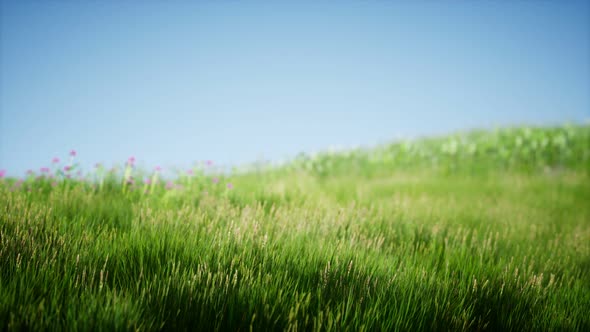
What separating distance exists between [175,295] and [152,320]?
0.76ft

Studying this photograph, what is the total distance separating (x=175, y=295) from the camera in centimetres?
220

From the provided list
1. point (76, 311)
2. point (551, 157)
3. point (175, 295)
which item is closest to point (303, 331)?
point (175, 295)

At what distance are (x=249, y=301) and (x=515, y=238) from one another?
4.23 m

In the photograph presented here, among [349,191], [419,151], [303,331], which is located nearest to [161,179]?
[349,191]

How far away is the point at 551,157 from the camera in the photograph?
13992 millimetres

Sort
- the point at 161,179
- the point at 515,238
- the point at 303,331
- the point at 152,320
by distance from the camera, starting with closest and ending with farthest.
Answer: the point at 152,320
the point at 303,331
the point at 515,238
the point at 161,179

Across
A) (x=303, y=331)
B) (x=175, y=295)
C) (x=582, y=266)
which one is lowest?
(x=582, y=266)

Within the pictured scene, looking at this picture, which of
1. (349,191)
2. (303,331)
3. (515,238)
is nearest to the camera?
(303,331)

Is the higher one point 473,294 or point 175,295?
point 175,295

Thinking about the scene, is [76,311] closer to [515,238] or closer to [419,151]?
[515,238]

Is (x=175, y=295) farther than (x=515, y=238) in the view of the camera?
No

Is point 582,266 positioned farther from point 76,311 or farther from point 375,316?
point 76,311

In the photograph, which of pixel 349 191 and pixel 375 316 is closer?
pixel 375 316

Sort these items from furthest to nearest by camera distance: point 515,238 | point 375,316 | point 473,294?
1. point 515,238
2. point 473,294
3. point 375,316
